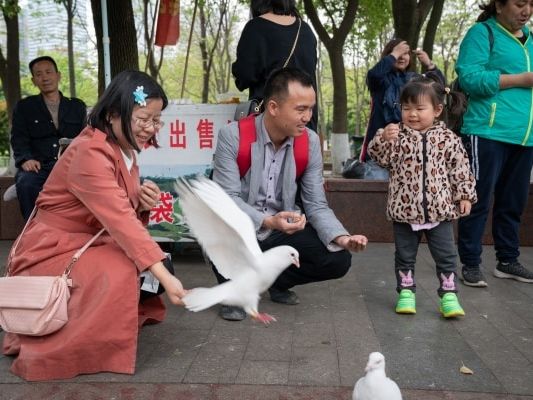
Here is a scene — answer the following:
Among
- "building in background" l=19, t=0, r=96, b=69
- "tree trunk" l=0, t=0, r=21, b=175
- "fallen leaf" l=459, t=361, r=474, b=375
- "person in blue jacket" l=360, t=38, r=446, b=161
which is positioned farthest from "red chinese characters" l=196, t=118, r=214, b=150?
"building in background" l=19, t=0, r=96, b=69

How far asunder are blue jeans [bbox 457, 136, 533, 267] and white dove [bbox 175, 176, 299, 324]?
2045mm

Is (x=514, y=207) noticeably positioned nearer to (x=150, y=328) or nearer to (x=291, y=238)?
(x=291, y=238)

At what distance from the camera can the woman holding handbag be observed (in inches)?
165

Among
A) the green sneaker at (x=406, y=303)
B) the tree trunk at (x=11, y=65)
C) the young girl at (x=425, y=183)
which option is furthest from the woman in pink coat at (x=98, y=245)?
the tree trunk at (x=11, y=65)

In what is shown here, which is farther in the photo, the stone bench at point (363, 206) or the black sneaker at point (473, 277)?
the stone bench at point (363, 206)

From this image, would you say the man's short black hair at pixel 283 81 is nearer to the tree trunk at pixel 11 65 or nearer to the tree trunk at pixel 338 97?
the tree trunk at pixel 11 65

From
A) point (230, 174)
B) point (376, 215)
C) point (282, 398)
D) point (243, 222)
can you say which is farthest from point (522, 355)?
point (376, 215)

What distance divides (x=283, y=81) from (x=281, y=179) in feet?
2.09

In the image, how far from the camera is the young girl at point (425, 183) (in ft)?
11.9

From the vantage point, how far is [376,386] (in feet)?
7.08

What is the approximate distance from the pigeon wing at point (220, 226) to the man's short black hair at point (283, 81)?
900mm

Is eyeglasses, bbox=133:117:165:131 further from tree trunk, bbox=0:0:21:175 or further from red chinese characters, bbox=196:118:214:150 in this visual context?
tree trunk, bbox=0:0:21:175

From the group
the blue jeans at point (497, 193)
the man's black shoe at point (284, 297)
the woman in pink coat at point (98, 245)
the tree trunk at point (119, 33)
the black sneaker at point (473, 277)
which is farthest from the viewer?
the tree trunk at point (119, 33)

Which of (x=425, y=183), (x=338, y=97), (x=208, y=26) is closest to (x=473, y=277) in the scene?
(x=425, y=183)
